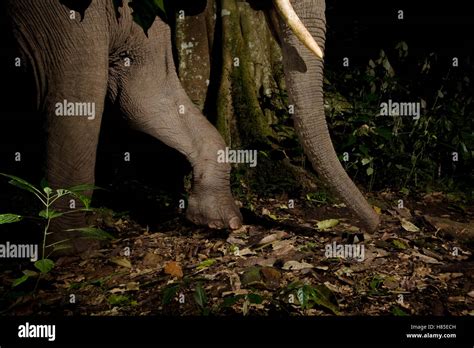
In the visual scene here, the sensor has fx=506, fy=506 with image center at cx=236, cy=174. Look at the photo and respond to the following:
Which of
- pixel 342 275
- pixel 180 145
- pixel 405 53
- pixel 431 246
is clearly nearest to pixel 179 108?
pixel 180 145

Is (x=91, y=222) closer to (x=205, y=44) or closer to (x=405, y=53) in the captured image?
(x=205, y=44)

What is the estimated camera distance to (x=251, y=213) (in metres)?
3.85

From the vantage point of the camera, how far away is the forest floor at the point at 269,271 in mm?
2459

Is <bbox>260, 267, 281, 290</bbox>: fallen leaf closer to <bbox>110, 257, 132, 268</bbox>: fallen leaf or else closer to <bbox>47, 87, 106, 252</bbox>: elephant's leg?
<bbox>110, 257, 132, 268</bbox>: fallen leaf

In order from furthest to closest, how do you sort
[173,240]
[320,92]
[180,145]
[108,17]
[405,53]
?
[405,53]
[180,145]
[173,240]
[108,17]
[320,92]

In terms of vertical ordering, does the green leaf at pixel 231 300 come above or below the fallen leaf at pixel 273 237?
below

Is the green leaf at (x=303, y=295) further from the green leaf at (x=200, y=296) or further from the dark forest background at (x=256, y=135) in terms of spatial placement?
the dark forest background at (x=256, y=135)

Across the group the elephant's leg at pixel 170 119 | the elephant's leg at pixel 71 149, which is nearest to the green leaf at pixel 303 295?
the elephant's leg at pixel 170 119

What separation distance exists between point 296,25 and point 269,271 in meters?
1.31

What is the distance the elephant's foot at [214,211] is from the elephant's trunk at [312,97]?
2.63ft

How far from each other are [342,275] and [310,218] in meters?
1.05

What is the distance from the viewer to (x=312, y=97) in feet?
9.72

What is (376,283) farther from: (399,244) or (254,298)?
(254,298)

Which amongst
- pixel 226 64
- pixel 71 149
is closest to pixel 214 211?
pixel 71 149
